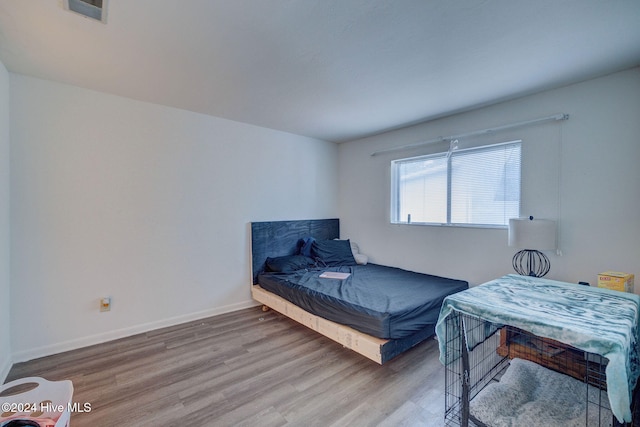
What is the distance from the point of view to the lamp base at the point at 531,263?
261 centimetres

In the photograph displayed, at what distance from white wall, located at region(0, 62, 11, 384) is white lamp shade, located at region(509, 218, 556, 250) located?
4257 millimetres

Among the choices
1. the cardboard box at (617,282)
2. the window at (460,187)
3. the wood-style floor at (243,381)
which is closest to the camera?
the wood-style floor at (243,381)

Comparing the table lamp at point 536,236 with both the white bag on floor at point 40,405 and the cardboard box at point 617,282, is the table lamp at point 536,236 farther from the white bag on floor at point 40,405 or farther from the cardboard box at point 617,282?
the white bag on floor at point 40,405

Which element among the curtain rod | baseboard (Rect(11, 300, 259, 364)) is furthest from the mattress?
the curtain rod

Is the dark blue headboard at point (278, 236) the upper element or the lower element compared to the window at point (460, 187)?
lower

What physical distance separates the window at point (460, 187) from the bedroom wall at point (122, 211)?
6.33 feet

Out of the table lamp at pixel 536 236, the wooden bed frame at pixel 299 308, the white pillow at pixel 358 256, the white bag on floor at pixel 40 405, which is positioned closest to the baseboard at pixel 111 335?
the wooden bed frame at pixel 299 308

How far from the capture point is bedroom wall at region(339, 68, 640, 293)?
2.21 metres

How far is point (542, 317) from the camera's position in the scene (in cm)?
136

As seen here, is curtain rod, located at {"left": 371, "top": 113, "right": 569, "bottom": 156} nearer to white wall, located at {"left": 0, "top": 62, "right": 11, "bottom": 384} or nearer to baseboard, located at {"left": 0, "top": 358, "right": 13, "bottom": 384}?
white wall, located at {"left": 0, "top": 62, "right": 11, "bottom": 384}

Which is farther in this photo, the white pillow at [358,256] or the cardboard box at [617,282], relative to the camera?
the white pillow at [358,256]

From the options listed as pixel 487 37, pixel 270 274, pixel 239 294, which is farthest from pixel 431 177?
pixel 239 294

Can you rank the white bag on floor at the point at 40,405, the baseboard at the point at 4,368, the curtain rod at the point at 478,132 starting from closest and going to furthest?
the white bag on floor at the point at 40,405, the baseboard at the point at 4,368, the curtain rod at the point at 478,132

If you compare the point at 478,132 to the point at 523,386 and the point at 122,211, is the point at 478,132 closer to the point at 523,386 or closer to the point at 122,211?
the point at 523,386
